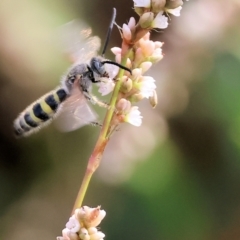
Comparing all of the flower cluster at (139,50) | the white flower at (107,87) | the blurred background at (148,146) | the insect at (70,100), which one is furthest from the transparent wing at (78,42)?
the blurred background at (148,146)

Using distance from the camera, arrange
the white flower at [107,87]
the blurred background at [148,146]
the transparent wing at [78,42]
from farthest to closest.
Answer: the blurred background at [148,146]
the transparent wing at [78,42]
the white flower at [107,87]

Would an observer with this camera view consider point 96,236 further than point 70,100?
No

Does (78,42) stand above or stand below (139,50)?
above

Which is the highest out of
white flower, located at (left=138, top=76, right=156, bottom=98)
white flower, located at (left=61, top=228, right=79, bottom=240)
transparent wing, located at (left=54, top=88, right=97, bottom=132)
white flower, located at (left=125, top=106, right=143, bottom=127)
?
transparent wing, located at (left=54, top=88, right=97, bottom=132)

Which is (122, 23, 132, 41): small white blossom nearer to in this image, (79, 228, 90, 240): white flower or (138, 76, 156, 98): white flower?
(138, 76, 156, 98): white flower

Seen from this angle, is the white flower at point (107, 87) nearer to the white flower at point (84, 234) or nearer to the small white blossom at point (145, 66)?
the small white blossom at point (145, 66)

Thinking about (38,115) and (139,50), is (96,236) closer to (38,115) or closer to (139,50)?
(139,50)

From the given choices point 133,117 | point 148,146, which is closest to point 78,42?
point 133,117

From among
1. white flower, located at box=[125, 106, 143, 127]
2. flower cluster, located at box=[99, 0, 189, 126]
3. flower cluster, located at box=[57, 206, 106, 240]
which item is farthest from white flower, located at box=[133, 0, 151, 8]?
flower cluster, located at box=[57, 206, 106, 240]
